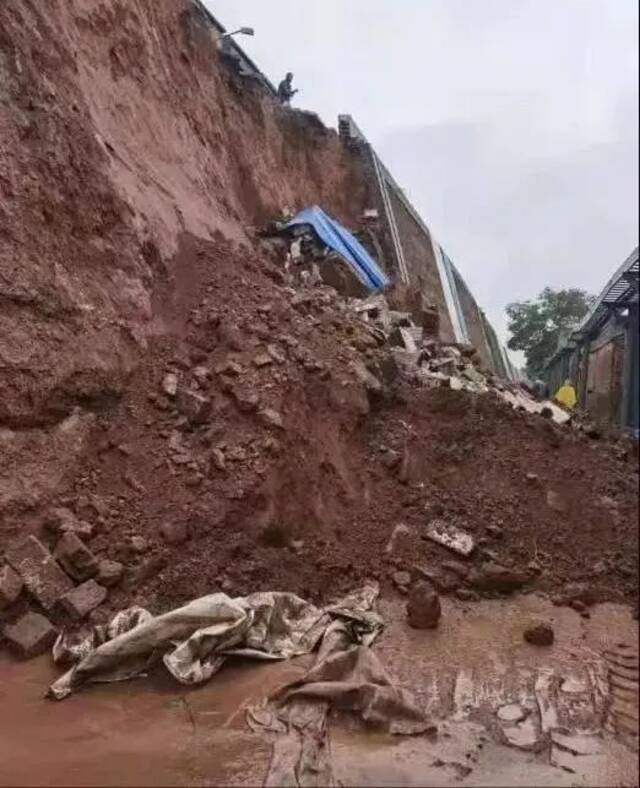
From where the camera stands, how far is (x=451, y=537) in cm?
600

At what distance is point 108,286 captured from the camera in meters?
7.25

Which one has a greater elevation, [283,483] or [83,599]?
[283,483]

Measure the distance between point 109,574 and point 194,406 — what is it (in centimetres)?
157

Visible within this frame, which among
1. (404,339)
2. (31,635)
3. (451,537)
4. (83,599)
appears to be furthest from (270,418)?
(404,339)

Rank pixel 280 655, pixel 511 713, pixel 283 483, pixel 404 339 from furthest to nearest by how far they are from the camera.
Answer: pixel 404 339 < pixel 283 483 < pixel 280 655 < pixel 511 713

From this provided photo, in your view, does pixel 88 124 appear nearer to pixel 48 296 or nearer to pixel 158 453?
pixel 48 296

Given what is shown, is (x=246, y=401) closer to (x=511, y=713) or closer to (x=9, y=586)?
(x=9, y=586)

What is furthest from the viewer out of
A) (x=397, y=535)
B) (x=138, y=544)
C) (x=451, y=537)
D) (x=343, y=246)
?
(x=343, y=246)

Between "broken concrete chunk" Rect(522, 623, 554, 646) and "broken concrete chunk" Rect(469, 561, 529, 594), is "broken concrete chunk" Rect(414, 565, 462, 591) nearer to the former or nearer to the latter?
"broken concrete chunk" Rect(469, 561, 529, 594)

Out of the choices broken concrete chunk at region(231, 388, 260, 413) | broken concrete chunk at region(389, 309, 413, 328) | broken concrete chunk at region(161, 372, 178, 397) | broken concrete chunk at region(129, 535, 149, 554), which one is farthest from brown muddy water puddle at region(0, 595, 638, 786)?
broken concrete chunk at region(389, 309, 413, 328)

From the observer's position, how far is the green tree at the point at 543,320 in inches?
161

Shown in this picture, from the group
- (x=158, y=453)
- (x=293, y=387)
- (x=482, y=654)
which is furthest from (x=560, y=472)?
(x=158, y=453)

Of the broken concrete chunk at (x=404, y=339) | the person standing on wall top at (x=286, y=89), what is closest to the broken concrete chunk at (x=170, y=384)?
the broken concrete chunk at (x=404, y=339)

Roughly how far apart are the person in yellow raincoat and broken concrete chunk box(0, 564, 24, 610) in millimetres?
3521
